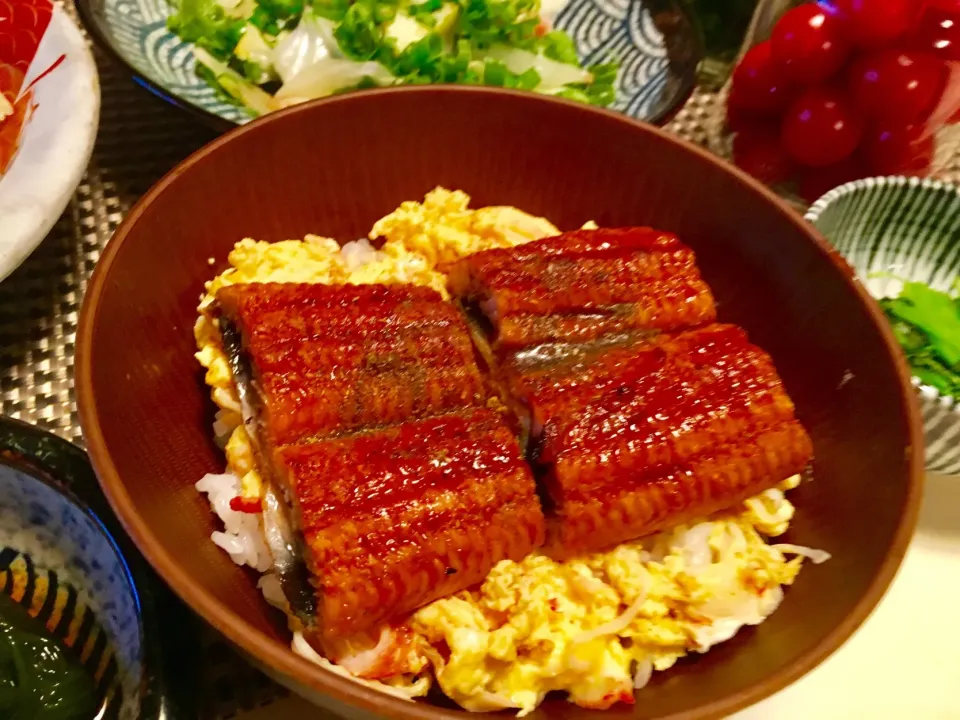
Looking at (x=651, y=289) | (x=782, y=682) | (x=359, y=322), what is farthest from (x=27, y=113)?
(x=782, y=682)

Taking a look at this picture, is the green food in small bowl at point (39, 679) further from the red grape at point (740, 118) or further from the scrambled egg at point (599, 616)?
the red grape at point (740, 118)

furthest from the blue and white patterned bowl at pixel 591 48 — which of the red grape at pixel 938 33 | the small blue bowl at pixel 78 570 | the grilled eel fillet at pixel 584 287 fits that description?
the small blue bowl at pixel 78 570

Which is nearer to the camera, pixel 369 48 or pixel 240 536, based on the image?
pixel 240 536

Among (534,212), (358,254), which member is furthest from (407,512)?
(534,212)

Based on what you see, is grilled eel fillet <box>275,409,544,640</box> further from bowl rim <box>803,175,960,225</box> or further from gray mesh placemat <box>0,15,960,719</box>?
bowl rim <box>803,175,960,225</box>

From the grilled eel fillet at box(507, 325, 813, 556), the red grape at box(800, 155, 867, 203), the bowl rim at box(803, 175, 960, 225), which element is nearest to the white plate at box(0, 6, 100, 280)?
the grilled eel fillet at box(507, 325, 813, 556)

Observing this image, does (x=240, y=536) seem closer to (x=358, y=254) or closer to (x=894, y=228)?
(x=358, y=254)
